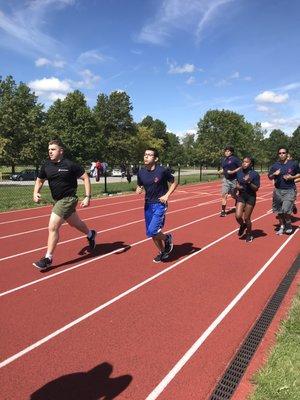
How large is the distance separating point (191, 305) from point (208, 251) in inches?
113

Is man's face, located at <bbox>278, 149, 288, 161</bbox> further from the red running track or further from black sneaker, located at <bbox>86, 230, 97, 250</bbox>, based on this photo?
black sneaker, located at <bbox>86, 230, 97, 250</bbox>

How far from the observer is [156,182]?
6832 mm

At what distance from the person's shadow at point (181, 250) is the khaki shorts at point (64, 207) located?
1931mm

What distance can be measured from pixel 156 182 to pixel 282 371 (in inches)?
152

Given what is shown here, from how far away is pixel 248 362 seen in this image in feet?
12.7

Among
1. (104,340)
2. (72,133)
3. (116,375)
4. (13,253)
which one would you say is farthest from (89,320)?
(72,133)

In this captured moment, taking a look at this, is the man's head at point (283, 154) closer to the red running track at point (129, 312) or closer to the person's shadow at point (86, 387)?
the red running track at point (129, 312)

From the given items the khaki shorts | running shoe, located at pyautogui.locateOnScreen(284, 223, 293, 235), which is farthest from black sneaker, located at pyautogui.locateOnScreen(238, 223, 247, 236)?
the khaki shorts

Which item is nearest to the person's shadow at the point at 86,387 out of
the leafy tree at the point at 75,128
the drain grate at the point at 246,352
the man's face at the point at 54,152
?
the drain grate at the point at 246,352

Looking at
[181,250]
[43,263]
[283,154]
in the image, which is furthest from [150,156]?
[283,154]

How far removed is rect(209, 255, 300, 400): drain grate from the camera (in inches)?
135

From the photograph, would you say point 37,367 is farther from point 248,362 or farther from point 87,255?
point 87,255

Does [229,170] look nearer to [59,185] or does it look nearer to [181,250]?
[181,250]

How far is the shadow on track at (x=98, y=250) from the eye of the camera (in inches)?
279
